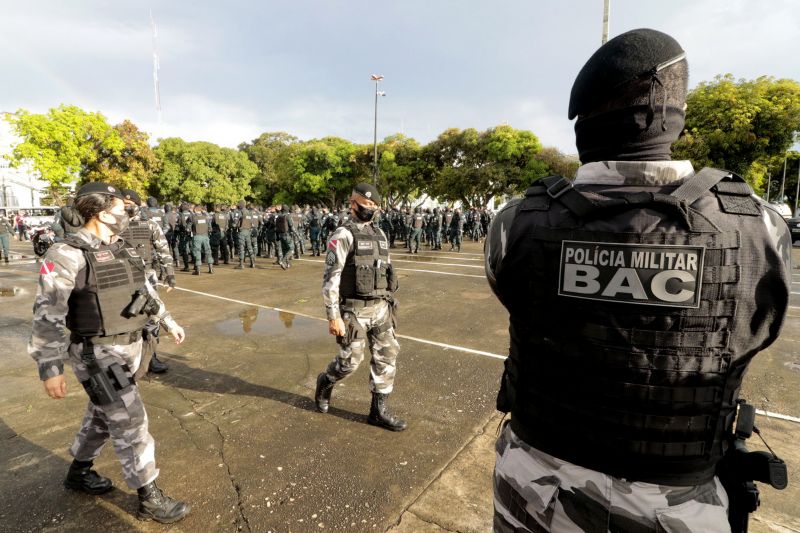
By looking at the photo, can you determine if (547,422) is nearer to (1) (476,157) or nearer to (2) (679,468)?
(2) (679,468)

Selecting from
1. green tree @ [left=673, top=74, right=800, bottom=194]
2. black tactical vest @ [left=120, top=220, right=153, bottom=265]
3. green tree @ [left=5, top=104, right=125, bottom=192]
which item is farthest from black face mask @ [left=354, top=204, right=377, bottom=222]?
green tree @ [left=5, top=104, right=125, bottom=192]

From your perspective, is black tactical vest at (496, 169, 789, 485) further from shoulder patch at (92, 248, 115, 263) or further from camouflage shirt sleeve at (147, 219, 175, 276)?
camouflage shirt sleeve at (147, 219, 175, 276)

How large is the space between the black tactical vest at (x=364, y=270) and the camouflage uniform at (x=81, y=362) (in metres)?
1.49

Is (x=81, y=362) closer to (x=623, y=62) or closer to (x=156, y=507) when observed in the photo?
(x=156, y=507)

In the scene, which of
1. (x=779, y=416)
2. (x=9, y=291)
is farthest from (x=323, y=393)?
(x=9, y=291)

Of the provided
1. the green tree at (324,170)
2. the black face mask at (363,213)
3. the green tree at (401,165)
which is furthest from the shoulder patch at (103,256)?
the green tree at (324,170)

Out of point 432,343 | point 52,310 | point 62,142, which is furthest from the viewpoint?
point 62,142

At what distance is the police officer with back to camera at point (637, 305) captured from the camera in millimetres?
1091

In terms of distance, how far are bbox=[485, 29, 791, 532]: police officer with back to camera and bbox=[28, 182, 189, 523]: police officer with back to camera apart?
2.19 meters

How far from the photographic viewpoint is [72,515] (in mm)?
2375

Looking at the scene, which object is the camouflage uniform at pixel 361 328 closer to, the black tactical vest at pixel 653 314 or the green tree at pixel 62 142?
the black tactical vest at pixel 653 314

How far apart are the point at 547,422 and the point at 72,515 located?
275 cm

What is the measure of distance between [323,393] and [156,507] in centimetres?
142

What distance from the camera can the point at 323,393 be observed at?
352 centimetres
